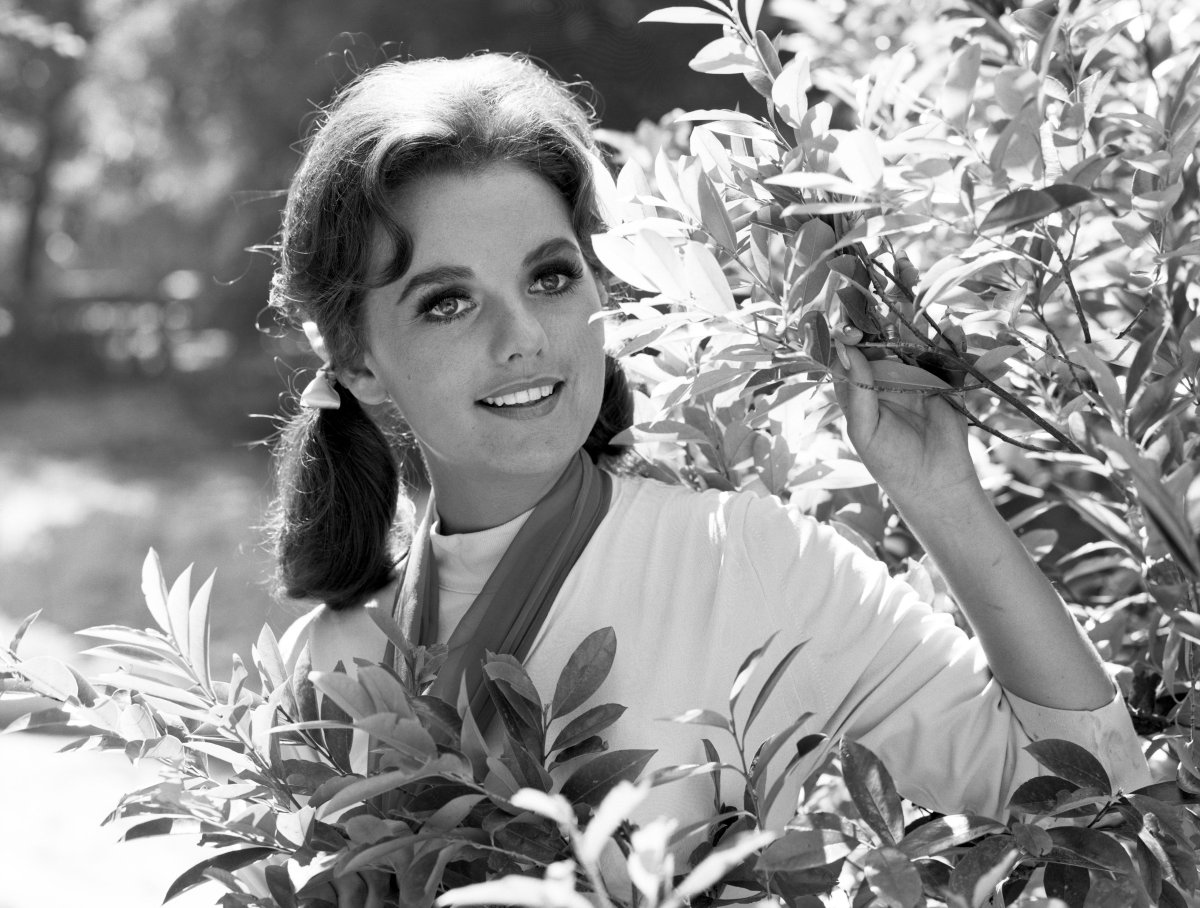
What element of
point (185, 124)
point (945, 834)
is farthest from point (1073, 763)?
point (185, 124)

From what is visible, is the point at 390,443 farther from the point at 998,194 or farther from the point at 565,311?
the point at 998,194

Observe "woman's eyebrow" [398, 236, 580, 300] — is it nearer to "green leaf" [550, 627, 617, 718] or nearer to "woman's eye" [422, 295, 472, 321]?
"woman's eye" [422, 295, 472, 321]

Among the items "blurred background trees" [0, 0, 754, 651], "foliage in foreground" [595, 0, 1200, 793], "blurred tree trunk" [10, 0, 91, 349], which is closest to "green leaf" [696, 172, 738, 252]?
"foliage in foreground" [595, 0, 1200, 793]

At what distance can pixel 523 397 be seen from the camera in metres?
1.32

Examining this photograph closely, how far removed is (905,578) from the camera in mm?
1313

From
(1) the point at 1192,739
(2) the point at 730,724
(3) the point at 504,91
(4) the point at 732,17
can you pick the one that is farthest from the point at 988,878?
(3) the point at 504,91

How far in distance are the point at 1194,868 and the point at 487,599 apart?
0.68 m

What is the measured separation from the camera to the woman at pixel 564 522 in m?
1.06

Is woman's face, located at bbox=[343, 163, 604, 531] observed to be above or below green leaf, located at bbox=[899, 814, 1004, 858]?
above

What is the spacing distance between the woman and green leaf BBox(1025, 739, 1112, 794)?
67 mm

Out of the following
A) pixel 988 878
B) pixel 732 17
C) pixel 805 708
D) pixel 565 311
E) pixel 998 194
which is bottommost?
pixel 805 708

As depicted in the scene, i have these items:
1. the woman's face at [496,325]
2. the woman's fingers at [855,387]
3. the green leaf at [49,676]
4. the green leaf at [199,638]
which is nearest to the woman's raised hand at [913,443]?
the woman's fingers at [855,387]

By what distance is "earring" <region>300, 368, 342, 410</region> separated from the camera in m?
1.58

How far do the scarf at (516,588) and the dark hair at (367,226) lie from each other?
0.36 ft
